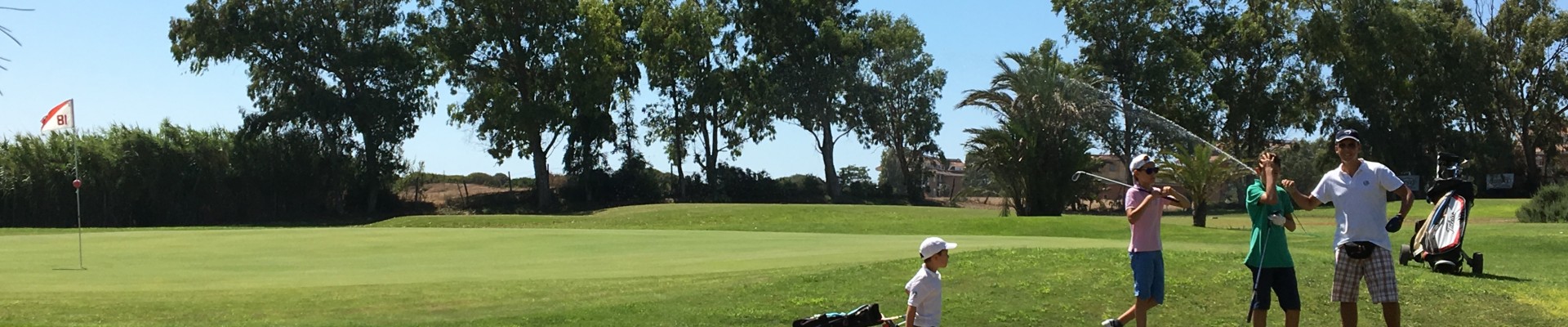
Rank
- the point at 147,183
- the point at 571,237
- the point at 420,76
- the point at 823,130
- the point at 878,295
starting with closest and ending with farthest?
1. the point at 878,295
2. the point at 571,237
3. the point at 147,183
4. the point at 420,76
5. the point at 823,130

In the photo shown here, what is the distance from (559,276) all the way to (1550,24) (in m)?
65.2

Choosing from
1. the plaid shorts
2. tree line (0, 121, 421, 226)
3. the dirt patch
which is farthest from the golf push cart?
the dirt patch

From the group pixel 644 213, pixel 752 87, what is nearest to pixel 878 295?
pixel 644 213

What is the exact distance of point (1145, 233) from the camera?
11.2 metres

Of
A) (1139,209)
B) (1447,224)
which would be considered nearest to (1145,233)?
(1139,209)

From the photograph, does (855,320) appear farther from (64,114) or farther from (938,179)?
(938,179)

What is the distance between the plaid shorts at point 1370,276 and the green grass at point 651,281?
6.75 ft

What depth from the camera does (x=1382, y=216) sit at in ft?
35.0

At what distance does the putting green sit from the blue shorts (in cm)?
846

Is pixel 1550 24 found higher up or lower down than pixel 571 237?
higher up

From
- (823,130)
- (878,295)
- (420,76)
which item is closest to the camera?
(878,295)

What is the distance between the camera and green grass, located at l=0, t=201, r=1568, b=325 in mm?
13719

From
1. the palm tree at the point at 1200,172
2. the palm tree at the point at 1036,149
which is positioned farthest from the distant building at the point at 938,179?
the palm tree at the point at 1200,172

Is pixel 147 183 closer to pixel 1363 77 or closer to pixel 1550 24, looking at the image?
pixel 1363 77
